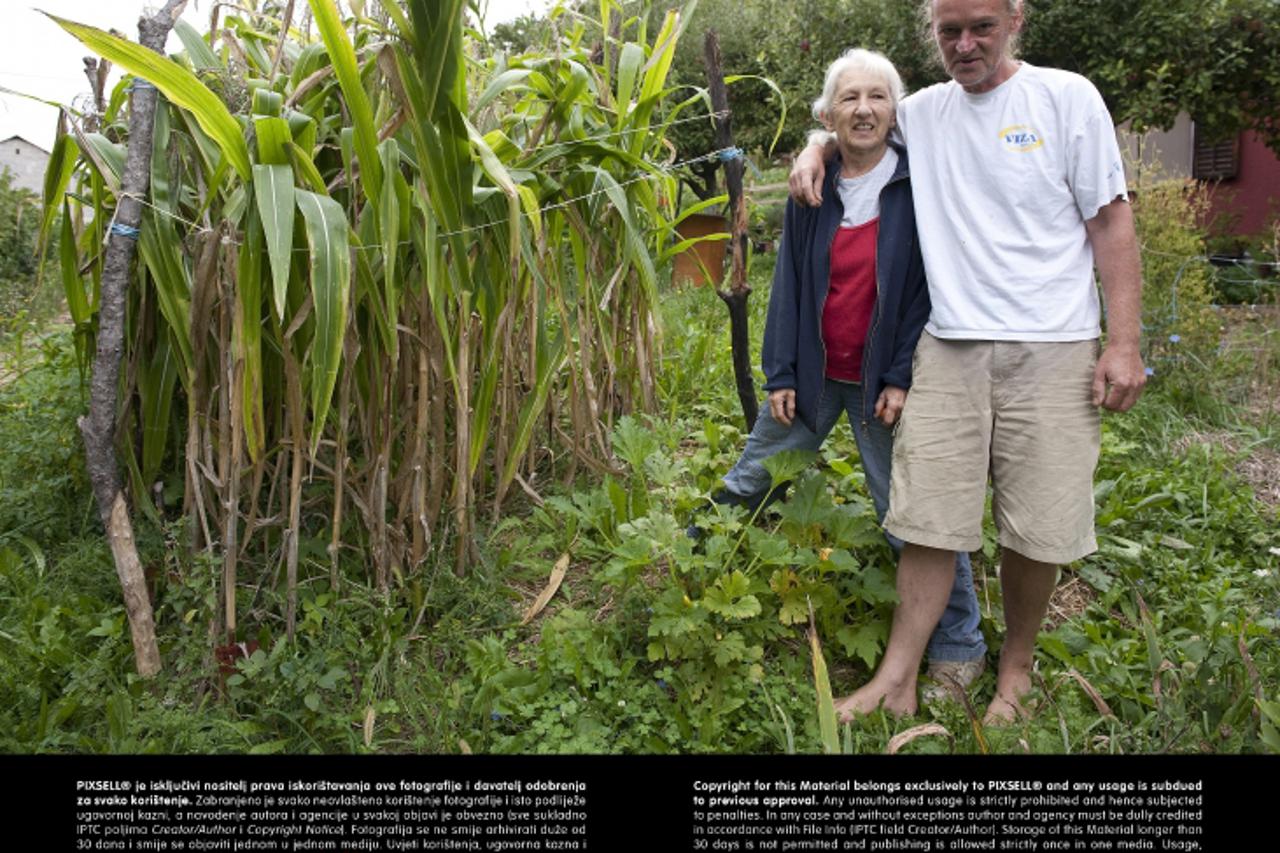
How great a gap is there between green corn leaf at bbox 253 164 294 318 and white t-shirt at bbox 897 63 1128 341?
132cm

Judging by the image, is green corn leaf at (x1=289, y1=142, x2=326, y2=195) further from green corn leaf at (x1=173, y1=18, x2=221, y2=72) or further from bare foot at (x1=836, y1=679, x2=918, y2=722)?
bare foot at (x1=836, y1=679, x2=918, y2=722)

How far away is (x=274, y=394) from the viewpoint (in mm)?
2121

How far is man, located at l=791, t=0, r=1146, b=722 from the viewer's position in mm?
1793

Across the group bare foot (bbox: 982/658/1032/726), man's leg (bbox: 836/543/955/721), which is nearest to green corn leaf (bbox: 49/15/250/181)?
man's leg (bbox: 836/543/955/721)

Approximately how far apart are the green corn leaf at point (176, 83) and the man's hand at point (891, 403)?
57.4 inches

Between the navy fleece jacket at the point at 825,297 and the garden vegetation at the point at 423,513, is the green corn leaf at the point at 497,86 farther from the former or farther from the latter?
the navy fleece jacket at the point at 825,297

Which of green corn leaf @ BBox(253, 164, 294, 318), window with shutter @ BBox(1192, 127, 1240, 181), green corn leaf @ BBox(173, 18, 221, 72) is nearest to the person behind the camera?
green corn leaf @ BBox(253, 164, 294, 318)

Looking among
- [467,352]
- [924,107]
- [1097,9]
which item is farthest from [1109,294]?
[1097,9]

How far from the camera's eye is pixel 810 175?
6.59 feet

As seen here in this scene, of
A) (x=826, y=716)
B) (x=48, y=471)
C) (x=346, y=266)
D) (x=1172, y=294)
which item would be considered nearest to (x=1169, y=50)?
(x=1172, y=294)

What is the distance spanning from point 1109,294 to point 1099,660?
950 millimetres

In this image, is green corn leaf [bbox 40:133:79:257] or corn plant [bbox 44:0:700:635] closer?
corn plant [bbox 44:0:700:635]

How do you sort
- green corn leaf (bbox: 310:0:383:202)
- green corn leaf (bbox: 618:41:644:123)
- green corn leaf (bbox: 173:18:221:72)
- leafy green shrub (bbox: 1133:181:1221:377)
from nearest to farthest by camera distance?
green corn leaf (bbox: 310:0:383:202)
green corn leaf (bbox: 173:18:221:72)
green corn leaf (bbox: 618:41:644:123)
leafy green shrub (bbox: 1133:181:1221:377)
